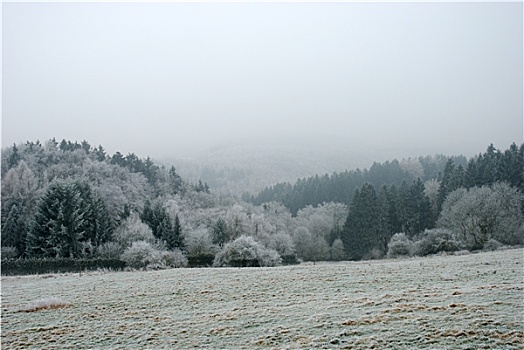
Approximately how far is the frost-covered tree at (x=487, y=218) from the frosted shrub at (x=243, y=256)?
1057 inches

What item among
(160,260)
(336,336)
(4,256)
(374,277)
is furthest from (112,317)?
(4,256)

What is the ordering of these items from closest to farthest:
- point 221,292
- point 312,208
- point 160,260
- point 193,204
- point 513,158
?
point 221,292 → point 160,260 → point 513,158 → point 193,204 → point 312,208

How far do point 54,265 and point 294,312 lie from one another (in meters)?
37.7

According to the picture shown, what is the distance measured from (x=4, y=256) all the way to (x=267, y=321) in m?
50.4

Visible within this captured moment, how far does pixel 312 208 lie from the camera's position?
122750 mm

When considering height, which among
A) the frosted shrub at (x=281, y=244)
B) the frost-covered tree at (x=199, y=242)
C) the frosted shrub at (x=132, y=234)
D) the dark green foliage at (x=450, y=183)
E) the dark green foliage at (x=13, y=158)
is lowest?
the frosted shrub at (x=281, y=244)

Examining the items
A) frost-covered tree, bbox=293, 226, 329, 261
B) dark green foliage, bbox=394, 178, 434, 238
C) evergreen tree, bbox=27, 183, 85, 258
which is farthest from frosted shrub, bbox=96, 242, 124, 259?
dark green foliage, bbox=394, 178, 434, 238

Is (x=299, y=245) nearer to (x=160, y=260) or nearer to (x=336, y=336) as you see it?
(x=160, y=260)

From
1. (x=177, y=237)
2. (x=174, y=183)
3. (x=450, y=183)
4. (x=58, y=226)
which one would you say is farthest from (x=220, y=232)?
(x=450, y=183)

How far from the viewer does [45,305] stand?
19516 mm

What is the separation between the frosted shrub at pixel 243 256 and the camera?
159 ft

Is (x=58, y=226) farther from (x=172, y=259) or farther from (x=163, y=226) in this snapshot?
(x=172, y=259)

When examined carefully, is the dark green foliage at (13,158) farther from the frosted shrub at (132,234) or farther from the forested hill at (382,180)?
the forested hill at (382,180)

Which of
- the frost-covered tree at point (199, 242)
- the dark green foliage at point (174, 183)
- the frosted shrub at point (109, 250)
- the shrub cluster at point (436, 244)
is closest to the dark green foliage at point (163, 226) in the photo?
the frost-covered tree at point (199, 242)
